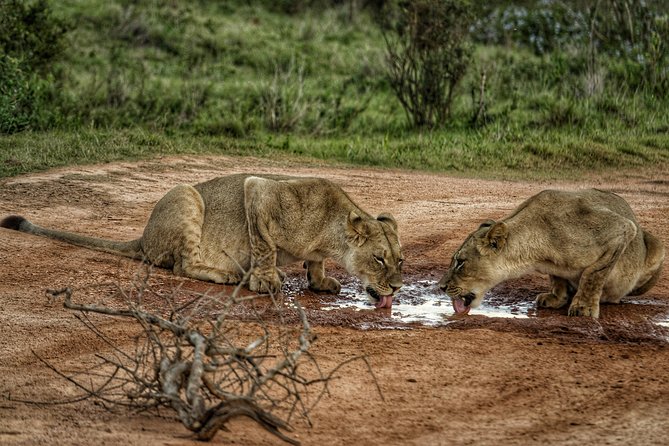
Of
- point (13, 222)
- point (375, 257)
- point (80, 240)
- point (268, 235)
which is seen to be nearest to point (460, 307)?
point (375, 257)

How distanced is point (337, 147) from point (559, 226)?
23.3 ft

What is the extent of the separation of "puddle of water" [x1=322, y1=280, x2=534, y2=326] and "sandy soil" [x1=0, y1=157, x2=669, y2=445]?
5.5 inches

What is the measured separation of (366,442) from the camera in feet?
17.0

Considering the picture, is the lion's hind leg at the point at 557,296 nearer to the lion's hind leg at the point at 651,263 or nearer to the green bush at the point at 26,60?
the lion's hind leg at the point at 651,263

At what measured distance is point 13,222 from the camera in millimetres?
9539

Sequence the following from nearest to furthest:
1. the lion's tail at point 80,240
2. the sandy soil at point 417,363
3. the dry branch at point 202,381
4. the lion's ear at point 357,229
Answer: the dry branch at point 202,381
the sandy soil at point 417,363
the lion's ear at point 357,229
the lion's tail at point 80,240

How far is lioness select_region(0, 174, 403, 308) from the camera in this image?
7977 mm

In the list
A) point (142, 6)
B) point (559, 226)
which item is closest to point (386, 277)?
point (559, 226)

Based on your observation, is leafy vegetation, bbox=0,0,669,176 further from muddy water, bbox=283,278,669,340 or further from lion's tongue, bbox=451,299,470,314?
lion's tongue, bbox=451,299,470,314

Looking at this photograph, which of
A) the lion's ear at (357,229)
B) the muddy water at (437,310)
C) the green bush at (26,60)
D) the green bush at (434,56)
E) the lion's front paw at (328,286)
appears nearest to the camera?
the muddy water at (437,310)

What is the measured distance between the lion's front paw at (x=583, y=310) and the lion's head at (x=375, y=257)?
1219 millimetres

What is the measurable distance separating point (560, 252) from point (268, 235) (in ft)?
7.21

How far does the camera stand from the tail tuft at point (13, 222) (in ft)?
31.2

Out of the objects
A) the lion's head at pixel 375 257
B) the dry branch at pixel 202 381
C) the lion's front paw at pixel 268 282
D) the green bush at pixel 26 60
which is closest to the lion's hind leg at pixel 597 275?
the lion's head at pixel 375 257
